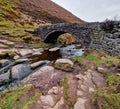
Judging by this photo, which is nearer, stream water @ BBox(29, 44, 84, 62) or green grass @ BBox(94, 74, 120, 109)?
green grass @ BBox(94, 74, 120, 109)

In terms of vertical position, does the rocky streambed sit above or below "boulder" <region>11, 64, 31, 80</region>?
above

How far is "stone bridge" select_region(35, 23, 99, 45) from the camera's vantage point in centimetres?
2738

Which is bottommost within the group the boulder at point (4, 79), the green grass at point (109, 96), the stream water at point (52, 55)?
the stream water at point (52, 55)

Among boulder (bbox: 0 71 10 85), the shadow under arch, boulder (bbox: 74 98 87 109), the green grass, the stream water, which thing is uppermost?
the green grass

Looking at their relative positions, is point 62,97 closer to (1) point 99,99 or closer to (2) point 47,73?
(1) point 99,99

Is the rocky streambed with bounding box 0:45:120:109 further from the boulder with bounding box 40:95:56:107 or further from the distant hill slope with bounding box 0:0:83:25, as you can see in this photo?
the distant hill slope with bounding box 0:0:83:25

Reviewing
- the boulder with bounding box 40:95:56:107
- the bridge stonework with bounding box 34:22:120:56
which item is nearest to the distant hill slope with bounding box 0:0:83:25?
the bridge stonework with bounding box 34:22:120:56

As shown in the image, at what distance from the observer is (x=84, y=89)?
1064 cm

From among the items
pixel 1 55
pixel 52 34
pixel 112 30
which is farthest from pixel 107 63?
pixel 52 34

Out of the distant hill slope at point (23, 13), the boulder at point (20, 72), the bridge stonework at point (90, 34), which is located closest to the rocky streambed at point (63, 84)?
the boulder at point (20, 72)

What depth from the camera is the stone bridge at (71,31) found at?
89.8 ft

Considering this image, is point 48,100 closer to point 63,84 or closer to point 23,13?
point 63,84

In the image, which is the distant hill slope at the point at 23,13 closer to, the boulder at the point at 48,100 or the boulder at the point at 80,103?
the boulder at the point at 48,100

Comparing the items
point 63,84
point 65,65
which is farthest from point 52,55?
point 63,84
